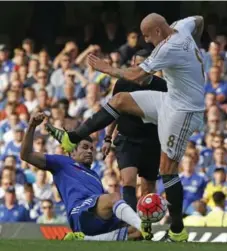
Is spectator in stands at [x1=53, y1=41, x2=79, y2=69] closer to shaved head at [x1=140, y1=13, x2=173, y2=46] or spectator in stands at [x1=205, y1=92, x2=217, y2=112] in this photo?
spectator in stands at [x1=205, y1=92, x2=217, y2=112]

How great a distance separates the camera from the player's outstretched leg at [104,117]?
12.2 meters

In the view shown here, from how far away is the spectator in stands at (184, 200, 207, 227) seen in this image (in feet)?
53.8

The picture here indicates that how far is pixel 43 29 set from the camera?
904 inches

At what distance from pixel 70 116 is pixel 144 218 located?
29.1ft

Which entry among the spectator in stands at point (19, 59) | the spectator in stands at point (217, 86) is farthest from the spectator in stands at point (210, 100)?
the spectator in stands at point (19, 59)

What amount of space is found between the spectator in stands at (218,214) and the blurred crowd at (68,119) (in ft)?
0.06

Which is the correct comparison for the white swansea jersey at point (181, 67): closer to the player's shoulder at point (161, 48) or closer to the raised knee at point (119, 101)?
the player's shoulder at point (161, 48)

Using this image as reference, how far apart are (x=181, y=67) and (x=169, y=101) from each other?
378mm

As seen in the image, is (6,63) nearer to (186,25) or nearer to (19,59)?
(19,59)

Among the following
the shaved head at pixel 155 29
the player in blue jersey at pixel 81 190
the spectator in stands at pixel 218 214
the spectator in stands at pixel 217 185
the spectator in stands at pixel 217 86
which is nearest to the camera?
the player in blue jersey at pixel 81 190

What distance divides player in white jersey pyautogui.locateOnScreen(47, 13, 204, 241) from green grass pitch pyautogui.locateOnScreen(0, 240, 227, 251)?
1.24 meters

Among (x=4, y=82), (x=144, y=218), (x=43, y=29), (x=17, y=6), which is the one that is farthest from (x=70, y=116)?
(x=144, y=218)

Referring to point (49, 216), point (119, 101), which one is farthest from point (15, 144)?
point (119, 101)

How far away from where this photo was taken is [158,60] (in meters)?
11.8
